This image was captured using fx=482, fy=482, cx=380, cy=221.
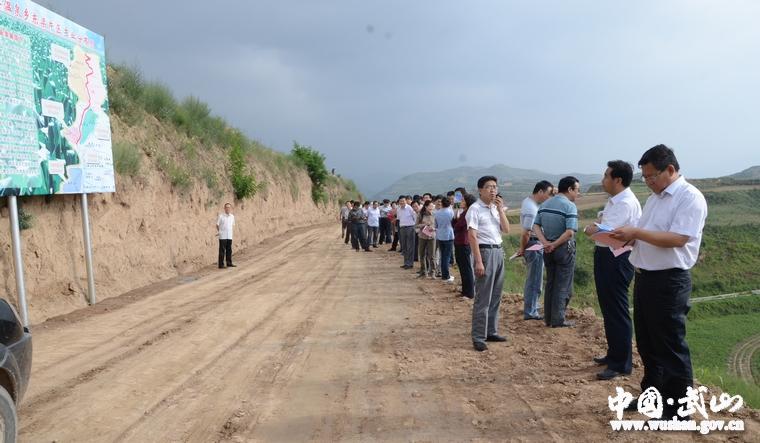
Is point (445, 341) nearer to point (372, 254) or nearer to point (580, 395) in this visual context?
point (580, 395)

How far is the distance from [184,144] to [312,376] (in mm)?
13352


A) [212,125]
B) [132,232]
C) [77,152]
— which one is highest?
[212,125]

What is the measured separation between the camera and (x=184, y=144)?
16.3 metres

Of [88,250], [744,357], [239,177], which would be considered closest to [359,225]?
[239,177]

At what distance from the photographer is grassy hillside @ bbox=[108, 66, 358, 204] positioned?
12.8 m

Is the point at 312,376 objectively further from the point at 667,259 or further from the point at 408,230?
the point at 408,230

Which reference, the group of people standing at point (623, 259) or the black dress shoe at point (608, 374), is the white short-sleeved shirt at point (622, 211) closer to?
the group of people standing at point (623, 259)

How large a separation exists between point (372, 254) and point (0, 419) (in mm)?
14923

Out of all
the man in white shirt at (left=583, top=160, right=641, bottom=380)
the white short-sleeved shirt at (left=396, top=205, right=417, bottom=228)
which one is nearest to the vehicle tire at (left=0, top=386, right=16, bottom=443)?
the man in white shirt at (left=583, top=160, right=641, bottom=380)

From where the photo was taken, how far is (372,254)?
17.8 metres

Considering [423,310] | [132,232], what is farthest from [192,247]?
[423,310]

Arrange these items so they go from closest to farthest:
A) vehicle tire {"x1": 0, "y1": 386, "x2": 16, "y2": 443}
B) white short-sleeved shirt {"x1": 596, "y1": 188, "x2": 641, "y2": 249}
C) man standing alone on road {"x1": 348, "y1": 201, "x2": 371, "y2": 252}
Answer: vehicle tire {"x1": 0, "y1": 386, "x2": 16, "y2": 443} → white short-sleeved shirt {"x1": 596, "y1": 188, "x2": 641, "y2": 249} → man standing alone on road {"x1": 348, "y1": 201, "x2": 371, "y2": 252}

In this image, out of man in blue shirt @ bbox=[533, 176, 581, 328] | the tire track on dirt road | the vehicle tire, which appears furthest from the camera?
the tire track on dirt road

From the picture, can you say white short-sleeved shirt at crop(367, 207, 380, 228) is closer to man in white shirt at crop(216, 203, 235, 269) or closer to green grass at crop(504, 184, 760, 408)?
green grass at crop(504, 184, 760, 408)
